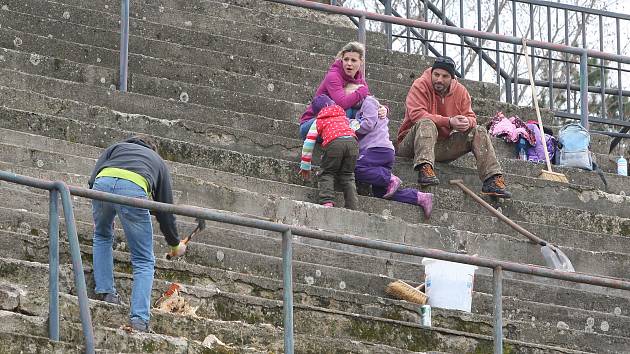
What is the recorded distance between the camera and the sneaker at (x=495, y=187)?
49.1ft

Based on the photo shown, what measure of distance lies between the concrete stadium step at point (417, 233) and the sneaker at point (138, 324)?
265 centimetres

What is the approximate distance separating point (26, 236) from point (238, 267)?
1.49m

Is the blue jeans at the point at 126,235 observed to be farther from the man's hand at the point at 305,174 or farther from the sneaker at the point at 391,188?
the sneaker at the point at 391,188

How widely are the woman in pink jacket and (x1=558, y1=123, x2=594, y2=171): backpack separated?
7.47ft

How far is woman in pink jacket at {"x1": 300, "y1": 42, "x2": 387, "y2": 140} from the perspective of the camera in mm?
→ 14688

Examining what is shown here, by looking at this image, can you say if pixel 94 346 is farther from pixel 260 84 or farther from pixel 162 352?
pixel 260 84

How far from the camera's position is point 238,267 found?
12297mm

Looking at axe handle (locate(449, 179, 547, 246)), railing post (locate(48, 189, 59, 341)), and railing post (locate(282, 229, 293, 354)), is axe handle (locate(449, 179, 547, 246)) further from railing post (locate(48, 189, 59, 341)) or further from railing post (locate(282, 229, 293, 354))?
railing post (locate(48, 189, 59, 341))

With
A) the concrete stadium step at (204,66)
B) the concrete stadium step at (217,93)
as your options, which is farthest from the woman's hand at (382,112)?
the concrete stadium step at (204,66)

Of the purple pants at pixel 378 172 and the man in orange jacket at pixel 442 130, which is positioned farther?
the man in orange jacket at pixel 442 130

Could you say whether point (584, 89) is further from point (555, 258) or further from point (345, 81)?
point (555, 258)

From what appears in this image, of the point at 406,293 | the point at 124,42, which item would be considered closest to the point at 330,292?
the point at 406,293

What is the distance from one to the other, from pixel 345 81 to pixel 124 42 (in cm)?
168

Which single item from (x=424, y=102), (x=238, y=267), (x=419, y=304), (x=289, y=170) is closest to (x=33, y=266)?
(x=238, y=267)
